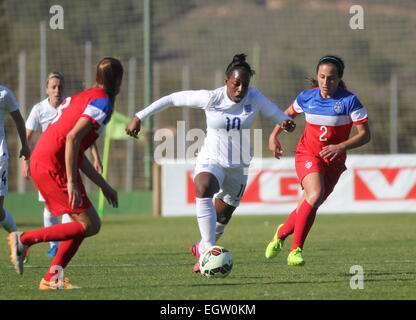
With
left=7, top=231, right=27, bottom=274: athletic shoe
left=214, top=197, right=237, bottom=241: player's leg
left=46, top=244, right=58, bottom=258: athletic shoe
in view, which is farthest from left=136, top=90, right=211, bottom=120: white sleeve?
left=46, top=244, right=58, bottom=258: athletic shoe

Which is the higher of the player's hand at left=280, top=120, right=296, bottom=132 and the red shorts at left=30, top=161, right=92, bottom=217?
the player's hand at left=280, top=120, right=296, bottom=132

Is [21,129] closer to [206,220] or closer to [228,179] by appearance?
[228,179]

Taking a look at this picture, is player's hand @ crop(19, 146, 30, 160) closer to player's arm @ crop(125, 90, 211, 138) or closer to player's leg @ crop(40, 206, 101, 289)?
player's arm @ crop(125, 90, 211, 138)

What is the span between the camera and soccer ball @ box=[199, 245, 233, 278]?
818 cm

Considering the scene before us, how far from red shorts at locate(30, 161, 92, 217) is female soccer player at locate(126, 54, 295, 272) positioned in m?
1.67

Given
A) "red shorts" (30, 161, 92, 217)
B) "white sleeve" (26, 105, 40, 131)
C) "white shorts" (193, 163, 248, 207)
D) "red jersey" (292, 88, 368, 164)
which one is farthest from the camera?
"white sleeve" (26, 105, 40, 131)

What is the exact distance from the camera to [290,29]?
87938 mm

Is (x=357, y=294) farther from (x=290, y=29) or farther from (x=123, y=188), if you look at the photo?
(x=290, y=29)

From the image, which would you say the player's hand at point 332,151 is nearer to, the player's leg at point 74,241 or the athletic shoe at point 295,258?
the athletic shoe at point 295,258

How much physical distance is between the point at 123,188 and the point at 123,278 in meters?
17.5

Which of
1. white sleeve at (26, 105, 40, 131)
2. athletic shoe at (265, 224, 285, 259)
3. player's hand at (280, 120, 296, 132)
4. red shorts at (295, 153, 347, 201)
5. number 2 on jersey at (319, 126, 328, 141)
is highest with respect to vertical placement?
white sleeve at (26, 105, 40, 131)

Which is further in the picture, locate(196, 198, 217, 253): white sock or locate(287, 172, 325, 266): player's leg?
locate(287, 172, 325, 266): player's leg

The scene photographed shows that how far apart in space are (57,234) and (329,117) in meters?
3.49

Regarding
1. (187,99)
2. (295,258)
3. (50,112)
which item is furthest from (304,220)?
(50,112)
